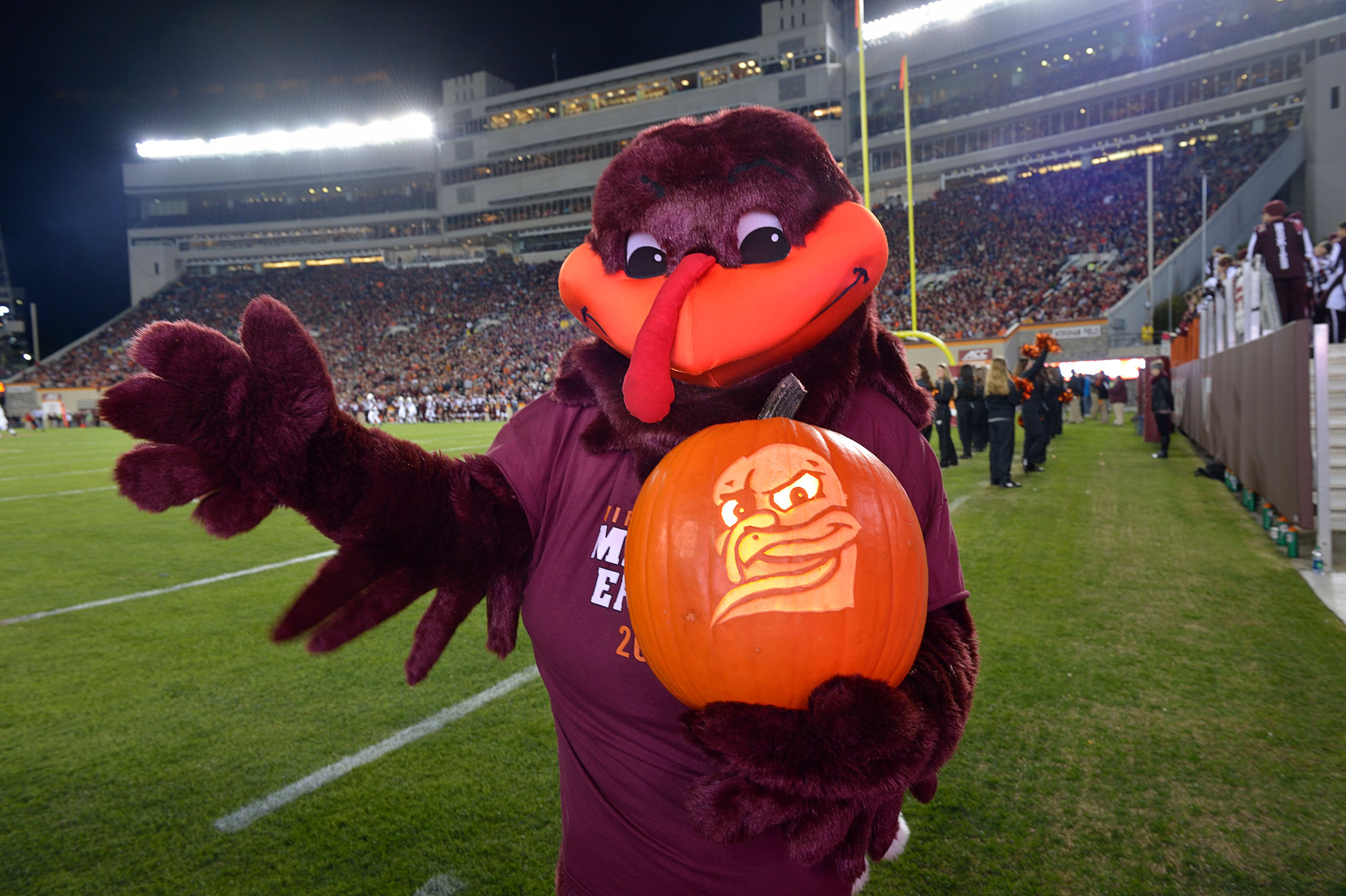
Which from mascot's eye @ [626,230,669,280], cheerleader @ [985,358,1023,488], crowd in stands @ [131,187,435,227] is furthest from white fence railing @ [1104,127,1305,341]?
crowd in stands @ [131,187,435,227]

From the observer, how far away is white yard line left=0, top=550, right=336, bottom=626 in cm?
510

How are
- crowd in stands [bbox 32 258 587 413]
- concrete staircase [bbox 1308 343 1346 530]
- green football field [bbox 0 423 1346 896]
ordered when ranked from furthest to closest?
crowd in stands [bbox 32 258 587 413]
concrete staircase [bbox 1308 343 1346 530]
green football field [bbox 0 423 1346 896]

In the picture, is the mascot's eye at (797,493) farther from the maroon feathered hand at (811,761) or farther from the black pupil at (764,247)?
the black pupil at (764,247)

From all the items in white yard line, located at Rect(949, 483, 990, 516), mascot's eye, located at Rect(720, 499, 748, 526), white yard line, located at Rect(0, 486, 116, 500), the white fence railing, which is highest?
the white fence railing

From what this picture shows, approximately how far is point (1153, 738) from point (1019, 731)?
528mm

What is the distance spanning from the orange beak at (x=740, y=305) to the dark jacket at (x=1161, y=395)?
527 inches

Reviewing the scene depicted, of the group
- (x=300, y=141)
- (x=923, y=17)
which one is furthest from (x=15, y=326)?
(x=923, y=17)

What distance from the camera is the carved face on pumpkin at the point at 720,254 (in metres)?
1.17

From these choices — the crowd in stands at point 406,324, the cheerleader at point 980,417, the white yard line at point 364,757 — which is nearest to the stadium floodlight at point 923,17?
the crowd in stands at point 406,324

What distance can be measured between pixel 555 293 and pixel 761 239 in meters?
43.7

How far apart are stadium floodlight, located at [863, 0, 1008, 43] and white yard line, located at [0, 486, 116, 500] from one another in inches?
1728

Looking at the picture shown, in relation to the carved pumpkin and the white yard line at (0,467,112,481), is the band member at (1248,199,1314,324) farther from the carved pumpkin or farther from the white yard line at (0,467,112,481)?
the white yard line at (0,467,112,481)

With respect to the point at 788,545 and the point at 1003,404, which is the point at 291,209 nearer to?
the point at 1003,404

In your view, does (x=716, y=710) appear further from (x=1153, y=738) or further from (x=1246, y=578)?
(x=1246, y=578)
